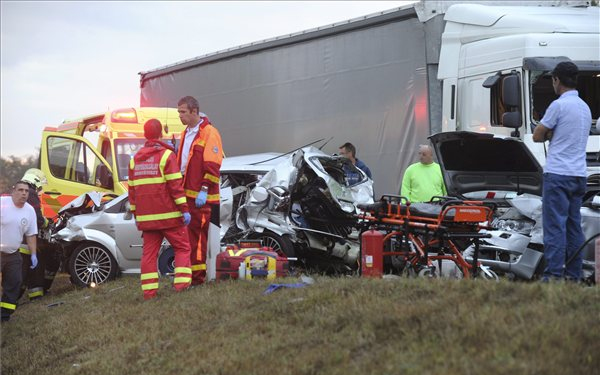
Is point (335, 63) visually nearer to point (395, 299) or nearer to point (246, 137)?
point (246, 137)

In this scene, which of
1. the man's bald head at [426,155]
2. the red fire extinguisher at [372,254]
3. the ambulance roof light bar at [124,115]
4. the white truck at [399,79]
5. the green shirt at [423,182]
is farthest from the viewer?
the ambulance roof light bar at [124,115]

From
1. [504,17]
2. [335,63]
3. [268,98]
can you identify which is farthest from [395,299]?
[268,98]

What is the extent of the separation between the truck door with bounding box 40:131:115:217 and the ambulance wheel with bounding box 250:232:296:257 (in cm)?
432

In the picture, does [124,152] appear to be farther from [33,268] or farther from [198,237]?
[198,237]

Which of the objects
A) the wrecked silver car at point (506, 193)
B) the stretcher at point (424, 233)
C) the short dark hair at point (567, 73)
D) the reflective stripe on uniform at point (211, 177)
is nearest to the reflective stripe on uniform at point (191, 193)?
the reflective stripe on uniform at point (211, 177)

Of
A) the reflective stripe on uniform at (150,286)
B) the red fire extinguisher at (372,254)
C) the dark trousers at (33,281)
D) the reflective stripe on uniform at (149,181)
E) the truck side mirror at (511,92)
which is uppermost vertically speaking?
the truck side mirror at (511,92)

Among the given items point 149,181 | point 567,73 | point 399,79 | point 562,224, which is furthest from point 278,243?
point 567,73

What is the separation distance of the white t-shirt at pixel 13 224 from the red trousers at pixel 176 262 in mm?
1896

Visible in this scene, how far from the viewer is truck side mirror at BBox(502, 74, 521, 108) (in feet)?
28.8

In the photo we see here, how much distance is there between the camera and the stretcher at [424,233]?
7266 millimetres

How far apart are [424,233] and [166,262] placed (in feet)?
13.2

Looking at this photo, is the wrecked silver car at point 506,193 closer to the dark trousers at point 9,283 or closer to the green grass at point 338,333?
the green grass at point 338,333

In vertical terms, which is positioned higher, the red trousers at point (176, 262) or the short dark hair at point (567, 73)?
the short dark hair at point (567, 73)

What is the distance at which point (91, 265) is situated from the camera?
10.6m
